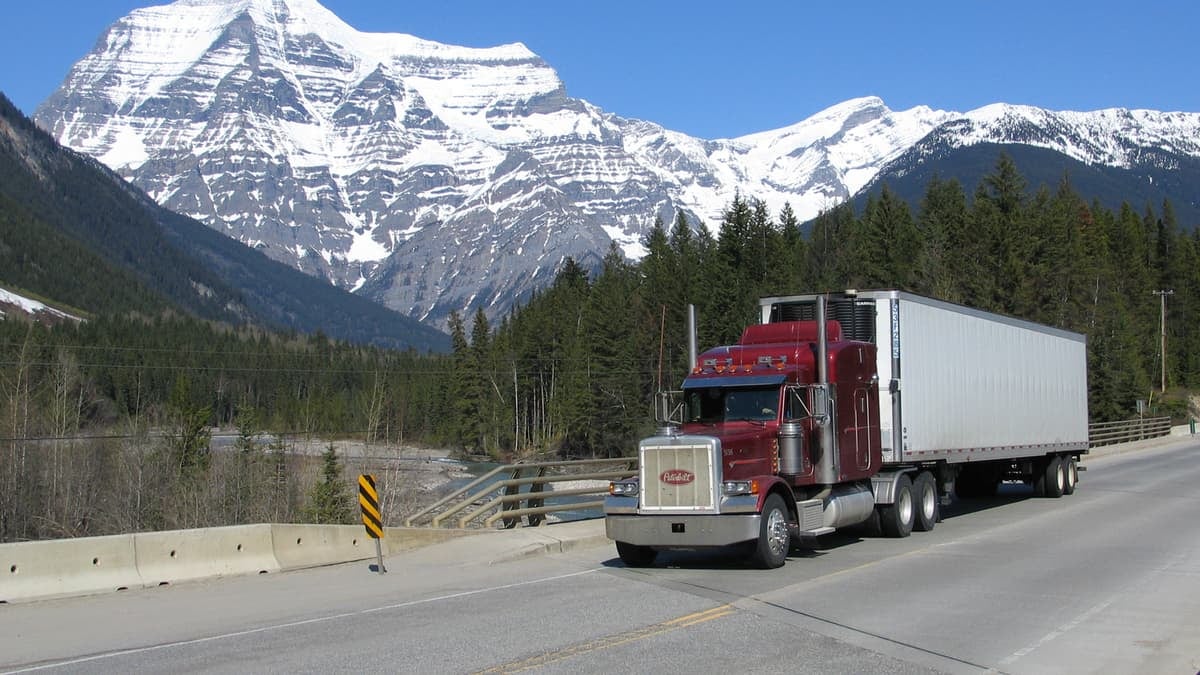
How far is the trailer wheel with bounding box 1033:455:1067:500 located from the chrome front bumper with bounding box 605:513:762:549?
46.0 ft

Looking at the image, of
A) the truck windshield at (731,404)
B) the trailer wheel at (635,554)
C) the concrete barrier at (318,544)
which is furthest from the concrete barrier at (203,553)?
the truck windshield at (731,404)

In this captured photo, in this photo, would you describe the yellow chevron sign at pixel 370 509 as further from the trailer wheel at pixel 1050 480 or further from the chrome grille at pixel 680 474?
the trailer wheel at pixel 1050 480

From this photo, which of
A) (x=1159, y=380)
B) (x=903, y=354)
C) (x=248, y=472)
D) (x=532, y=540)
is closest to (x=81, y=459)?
(x=248, y=472)

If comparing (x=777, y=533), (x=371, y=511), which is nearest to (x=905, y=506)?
(x=777, y=533)

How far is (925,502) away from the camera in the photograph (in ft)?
67.2

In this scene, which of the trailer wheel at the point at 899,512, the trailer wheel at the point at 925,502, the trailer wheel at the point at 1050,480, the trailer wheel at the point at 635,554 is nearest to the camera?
the trailer wheel at the point at 635,554

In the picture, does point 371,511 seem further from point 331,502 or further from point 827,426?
point 331,502

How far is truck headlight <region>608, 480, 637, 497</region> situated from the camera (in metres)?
16.1

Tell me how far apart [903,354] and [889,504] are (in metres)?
2.45

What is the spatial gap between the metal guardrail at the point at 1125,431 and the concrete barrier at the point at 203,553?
37.6 m

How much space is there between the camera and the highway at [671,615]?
33.6 feet

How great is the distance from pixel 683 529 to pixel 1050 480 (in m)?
14.6

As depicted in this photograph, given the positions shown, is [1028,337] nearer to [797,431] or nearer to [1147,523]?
[1147,523]

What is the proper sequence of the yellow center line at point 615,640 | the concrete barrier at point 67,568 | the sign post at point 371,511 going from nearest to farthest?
the yellow center line at point 615,640
the concrete barrier at point 67,568
the sign post at point 371,511
